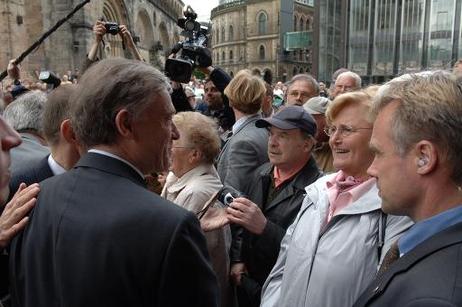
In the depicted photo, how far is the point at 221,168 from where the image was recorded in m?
3.48

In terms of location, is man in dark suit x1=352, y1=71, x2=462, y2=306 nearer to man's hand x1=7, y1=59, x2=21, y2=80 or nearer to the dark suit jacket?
the dark suit jacket

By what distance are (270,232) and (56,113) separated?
4.71 feet

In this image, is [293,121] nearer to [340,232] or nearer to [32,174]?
[340,232]

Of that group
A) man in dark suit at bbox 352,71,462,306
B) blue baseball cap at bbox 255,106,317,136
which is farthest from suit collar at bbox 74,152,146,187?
blue baseball cap at bbox 255,106,317,136

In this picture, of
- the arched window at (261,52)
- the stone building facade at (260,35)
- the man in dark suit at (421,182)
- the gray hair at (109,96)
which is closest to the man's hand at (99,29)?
the gray hair at (109,96)

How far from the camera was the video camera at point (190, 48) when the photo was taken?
382cm

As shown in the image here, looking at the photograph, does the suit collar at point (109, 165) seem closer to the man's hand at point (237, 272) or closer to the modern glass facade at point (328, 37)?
the man's hand at point (237, 272)

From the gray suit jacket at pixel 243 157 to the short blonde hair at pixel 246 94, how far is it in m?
0.27

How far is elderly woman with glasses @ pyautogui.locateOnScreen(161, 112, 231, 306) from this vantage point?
2527 mm

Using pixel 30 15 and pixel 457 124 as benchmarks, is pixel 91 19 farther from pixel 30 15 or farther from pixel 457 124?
pixel 457 124

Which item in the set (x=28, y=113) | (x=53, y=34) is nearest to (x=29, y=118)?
(x=28, y=113)

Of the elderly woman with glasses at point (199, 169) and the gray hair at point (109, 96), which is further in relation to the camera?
the elderly woman with glasses at point (199, 169)

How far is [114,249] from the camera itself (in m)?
1.29

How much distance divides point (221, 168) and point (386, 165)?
2142mm
